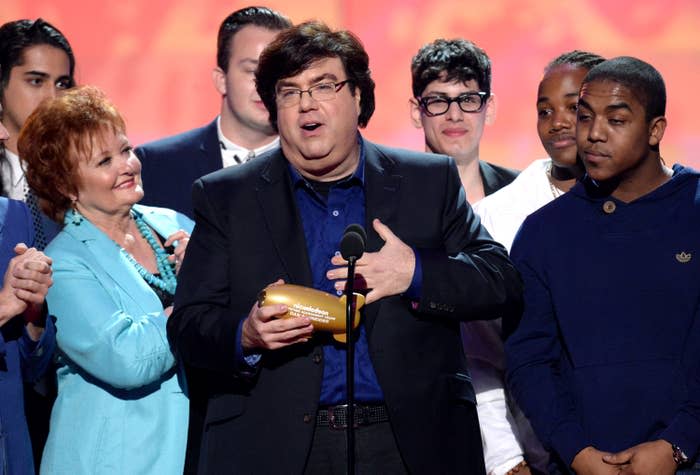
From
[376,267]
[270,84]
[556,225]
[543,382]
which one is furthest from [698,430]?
[270,84]

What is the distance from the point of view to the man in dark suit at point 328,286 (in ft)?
10.6

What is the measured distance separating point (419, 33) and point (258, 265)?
220 cm

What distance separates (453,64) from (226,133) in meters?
0.97

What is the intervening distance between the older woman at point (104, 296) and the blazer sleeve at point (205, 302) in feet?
0.89

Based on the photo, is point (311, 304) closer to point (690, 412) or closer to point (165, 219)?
point (690, 412)

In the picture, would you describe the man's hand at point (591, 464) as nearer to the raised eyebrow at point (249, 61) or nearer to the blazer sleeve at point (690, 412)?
the blazer sleeve at point (690, 412)

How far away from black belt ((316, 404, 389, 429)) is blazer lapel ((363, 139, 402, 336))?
0.67 feet

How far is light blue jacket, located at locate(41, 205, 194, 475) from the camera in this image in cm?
362

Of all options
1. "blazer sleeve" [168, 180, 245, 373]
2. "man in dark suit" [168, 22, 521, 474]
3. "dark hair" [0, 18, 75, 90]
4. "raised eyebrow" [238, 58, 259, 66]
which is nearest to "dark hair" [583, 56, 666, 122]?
"man in dark suit" [168, 22, 521, 474]

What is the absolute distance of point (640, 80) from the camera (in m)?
3.44

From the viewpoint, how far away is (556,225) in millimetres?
3521

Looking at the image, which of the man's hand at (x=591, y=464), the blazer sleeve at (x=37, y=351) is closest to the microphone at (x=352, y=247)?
the man's hand at (x=591, y=464)

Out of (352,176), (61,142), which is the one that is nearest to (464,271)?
(352,176)

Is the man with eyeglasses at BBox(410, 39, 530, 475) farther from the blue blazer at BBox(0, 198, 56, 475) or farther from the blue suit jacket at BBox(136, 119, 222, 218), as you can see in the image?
the blue blazer at BBox(0, 198, 56, 475)
